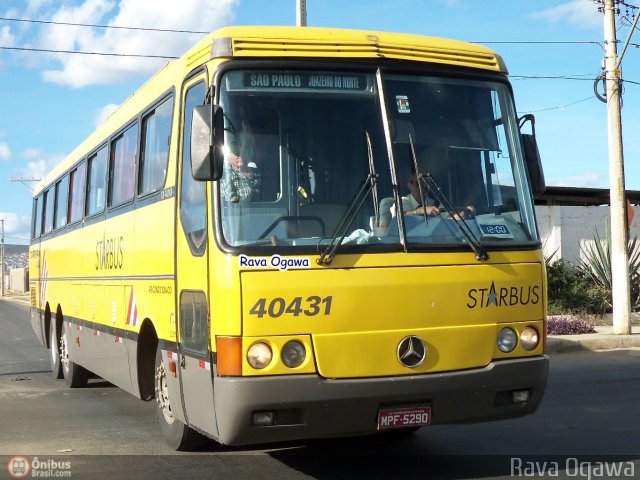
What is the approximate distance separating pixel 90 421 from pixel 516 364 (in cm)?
513

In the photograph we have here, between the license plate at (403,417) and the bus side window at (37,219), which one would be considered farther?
the bus side window at (37,219)

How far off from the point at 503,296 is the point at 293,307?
5.19ft

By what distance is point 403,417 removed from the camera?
6230 mm

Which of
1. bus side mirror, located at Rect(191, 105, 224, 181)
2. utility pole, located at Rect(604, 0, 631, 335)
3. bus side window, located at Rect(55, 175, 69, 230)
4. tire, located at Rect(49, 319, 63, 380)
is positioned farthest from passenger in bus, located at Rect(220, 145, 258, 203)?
utility pole, located at Rect(604, 0, 631, 335)

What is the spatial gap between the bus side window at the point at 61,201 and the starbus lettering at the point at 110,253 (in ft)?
9.75

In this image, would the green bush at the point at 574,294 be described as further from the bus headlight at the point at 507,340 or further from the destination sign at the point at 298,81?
the destination sign at the point at 298,81

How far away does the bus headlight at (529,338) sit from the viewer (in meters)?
6.59

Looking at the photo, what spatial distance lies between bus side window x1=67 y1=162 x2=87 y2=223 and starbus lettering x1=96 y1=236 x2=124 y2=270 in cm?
161

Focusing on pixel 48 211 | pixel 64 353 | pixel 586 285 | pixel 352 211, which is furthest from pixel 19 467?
pixel 586 285

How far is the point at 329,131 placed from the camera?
644 centimetres

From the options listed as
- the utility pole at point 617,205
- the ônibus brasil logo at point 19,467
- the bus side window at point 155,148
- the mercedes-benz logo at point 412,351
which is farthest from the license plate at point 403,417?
the utility pole at point 617,205

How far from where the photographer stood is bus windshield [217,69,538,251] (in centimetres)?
620

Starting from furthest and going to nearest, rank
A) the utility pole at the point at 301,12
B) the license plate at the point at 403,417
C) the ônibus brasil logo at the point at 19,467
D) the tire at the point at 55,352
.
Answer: the utility pole at the point at 301,12 < the tire at the point at 55,352 < the ônibus brasil logo at the point at 19,467 < the license plate at the point at 403,417

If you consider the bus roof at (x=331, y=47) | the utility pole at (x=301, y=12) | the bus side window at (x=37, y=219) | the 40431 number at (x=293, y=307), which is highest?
the utility pole at (x=301, y=12)
